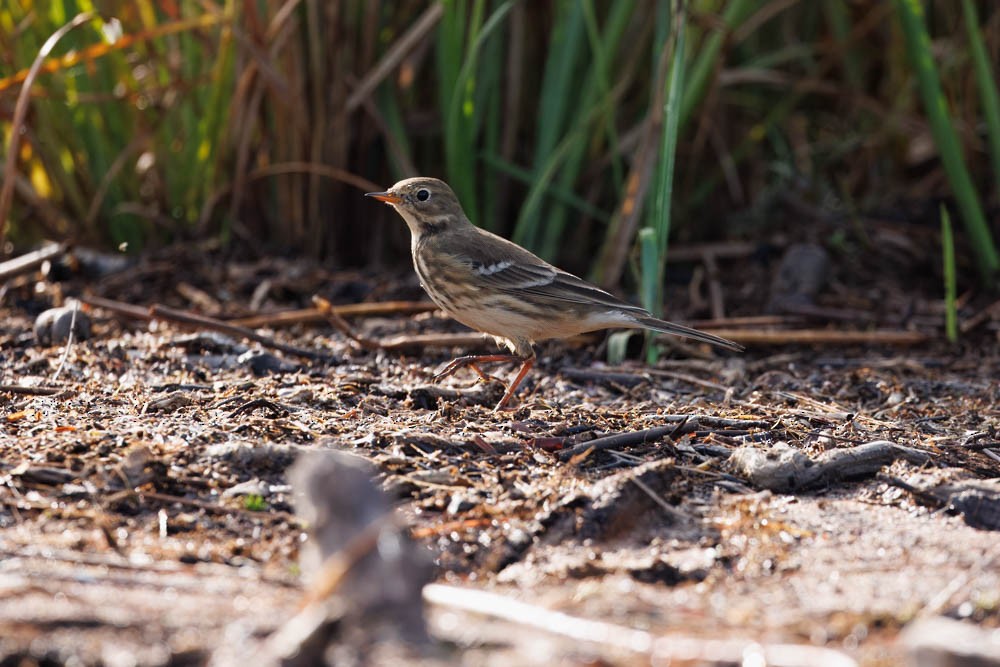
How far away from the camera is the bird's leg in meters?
4.36

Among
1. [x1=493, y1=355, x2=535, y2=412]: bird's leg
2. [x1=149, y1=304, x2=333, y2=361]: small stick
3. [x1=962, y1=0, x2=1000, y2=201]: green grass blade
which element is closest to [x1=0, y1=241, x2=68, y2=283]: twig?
[x1=149, y1=304, x2=333, y2=361]: small stick

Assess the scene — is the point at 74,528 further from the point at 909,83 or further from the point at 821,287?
the point at 909,83

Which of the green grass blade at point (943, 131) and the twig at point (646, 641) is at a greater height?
the green grass blade at point (943, 131)

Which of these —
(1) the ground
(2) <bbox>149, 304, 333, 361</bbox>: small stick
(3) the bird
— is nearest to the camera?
(1) the ground

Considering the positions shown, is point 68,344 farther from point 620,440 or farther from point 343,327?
point 620,440

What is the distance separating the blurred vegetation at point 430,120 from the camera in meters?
5.98

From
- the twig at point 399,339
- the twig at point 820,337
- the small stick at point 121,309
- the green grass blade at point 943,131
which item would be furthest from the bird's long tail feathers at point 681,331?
the small stick at point 121,309

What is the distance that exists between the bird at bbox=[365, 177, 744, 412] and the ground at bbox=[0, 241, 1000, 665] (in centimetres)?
20

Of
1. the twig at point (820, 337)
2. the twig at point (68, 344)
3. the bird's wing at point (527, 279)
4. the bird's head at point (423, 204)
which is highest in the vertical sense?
the bird's head at point (423, 204)

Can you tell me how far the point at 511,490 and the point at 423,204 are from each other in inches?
94.5

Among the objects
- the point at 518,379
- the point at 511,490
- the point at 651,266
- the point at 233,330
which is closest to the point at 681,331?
the point at 651,266

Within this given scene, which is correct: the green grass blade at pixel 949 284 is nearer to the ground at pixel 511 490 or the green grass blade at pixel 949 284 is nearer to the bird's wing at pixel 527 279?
the ground at pixel 511 490

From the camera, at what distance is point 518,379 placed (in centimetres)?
460

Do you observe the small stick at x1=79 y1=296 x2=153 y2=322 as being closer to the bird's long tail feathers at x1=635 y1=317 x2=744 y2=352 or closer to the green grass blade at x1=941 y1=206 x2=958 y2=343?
the bird's long tail feathers at x1=635 y1=317 x2=744 y2=352
